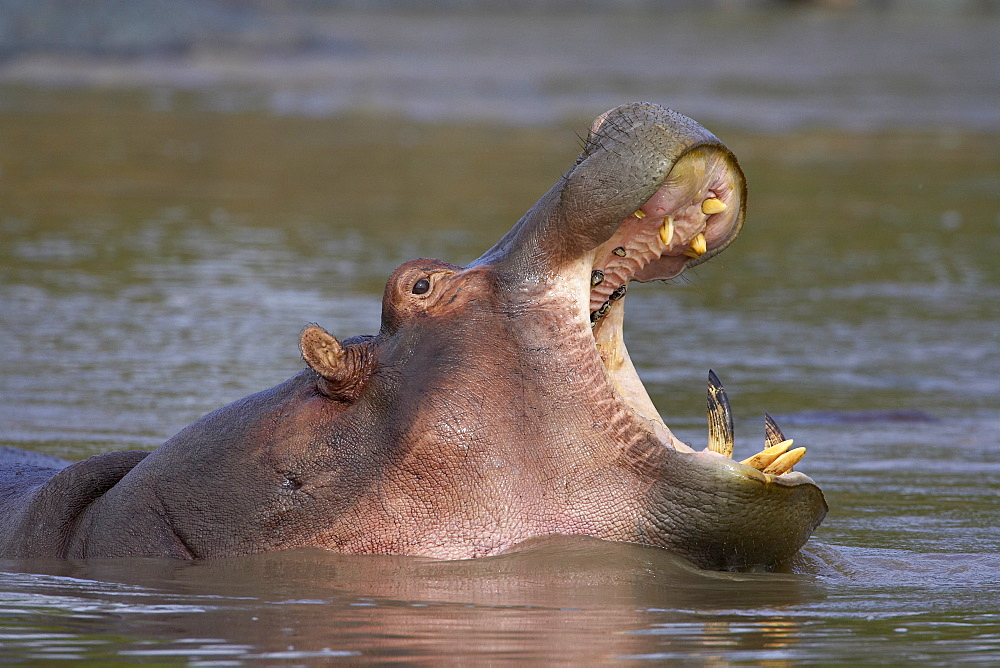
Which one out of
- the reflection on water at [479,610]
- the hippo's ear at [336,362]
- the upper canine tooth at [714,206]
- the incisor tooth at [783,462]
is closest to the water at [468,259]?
the reflection on water at [479,610]

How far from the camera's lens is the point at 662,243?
4.45 meters

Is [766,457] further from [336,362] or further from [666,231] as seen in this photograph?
[336,362]

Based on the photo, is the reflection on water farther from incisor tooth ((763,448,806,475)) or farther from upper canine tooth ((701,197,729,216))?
upper canine tooth ((701,197,729,216))

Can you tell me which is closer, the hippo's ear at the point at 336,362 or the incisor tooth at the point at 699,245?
the hippo's ear at the point at 336,362

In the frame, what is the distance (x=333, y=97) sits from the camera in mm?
22828

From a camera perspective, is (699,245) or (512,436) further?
(699,245)

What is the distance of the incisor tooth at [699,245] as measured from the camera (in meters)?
4.53

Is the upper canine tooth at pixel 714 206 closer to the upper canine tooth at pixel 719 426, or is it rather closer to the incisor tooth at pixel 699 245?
the incisor tooth at pixel 699 245

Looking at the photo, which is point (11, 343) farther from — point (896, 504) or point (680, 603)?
point (680, 603)

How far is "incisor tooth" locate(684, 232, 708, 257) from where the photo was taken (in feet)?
14.9

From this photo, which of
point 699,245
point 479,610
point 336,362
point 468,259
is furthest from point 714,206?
point 468,259

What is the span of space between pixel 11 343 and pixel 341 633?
527 cm

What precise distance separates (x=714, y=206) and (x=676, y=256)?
0.81 feet

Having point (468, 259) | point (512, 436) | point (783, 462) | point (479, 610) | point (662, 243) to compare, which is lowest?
point (479, 610)
